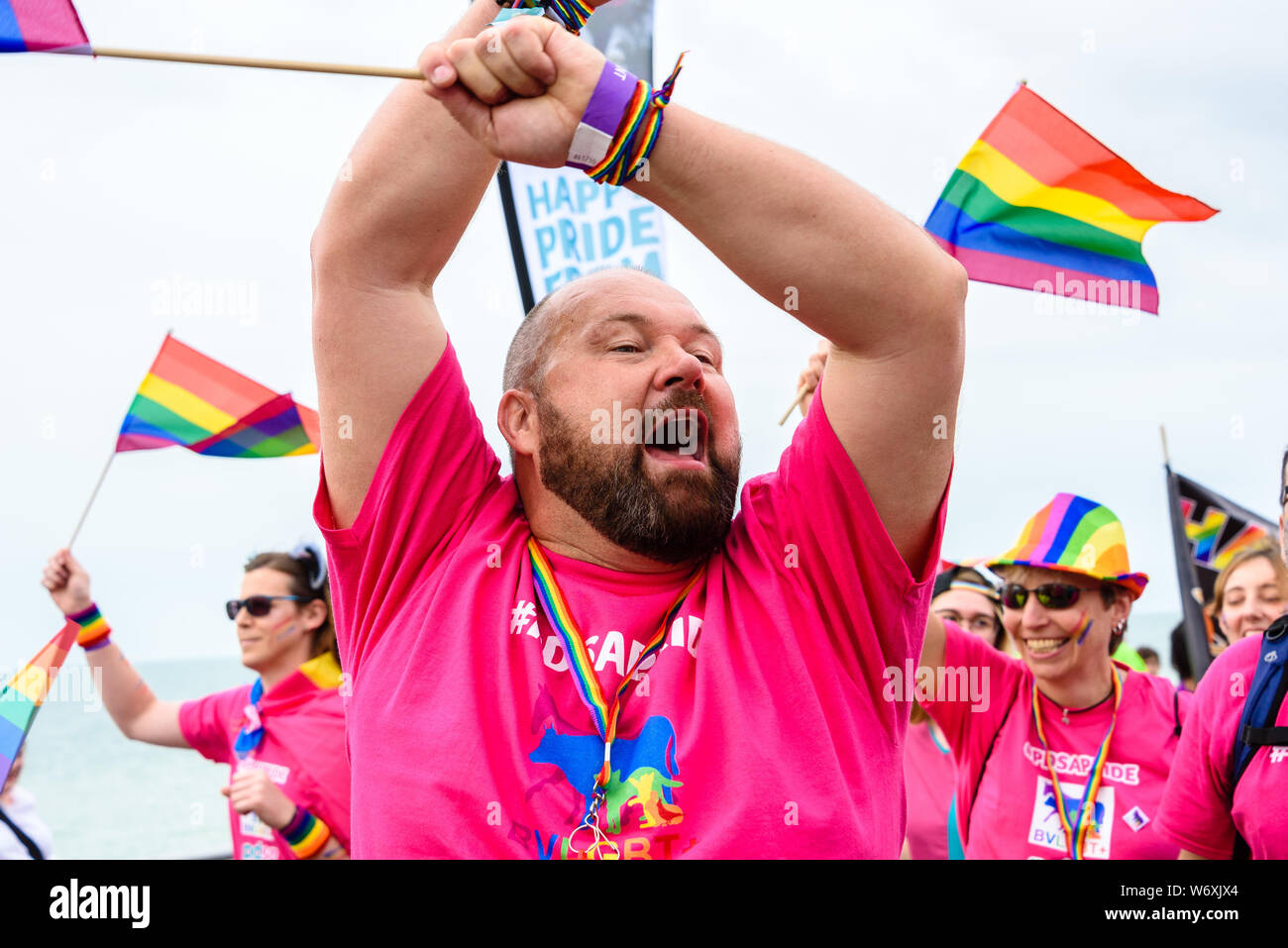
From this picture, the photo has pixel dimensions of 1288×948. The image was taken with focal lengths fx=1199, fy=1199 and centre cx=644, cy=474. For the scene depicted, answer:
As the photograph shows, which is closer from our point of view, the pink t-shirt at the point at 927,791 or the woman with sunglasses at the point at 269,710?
the woman with sunglasses at the point at 269,710

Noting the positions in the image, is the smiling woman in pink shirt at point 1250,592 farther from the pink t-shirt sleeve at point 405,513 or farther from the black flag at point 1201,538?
the pink t-shirt sleeve at point 405,513

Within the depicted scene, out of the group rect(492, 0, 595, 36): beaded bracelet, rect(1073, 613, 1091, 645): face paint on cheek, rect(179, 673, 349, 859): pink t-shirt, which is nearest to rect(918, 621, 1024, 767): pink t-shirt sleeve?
rect(1073, 613, 1091, 645): face paint on cheek

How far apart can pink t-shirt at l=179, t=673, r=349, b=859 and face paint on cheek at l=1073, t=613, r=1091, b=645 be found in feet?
9.47

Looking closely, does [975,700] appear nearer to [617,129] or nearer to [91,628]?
[617,129]

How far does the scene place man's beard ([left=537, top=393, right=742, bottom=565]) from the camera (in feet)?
7.15

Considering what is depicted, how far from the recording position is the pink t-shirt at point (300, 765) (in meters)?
4.48

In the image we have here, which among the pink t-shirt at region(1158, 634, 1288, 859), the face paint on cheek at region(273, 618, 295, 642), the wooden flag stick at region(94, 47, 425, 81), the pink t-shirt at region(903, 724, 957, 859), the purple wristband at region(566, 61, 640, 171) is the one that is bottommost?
the pink t-shirt at region(903, 724, 957, 859)

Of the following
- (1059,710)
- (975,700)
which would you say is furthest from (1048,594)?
(975,700)

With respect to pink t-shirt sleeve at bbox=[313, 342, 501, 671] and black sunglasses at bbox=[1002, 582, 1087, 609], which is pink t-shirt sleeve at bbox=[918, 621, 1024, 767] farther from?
pink t-shirt sleeve at bbox=[313, 342, 501, 671]

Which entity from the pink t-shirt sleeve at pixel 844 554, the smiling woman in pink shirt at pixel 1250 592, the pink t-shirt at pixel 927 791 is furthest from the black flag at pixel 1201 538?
the pink t-shirt sleeve at pixel 844 554

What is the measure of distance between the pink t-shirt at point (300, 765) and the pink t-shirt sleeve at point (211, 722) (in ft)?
0.45

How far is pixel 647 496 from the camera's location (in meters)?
2.18
